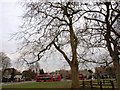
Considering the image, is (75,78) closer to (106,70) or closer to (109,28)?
(106,70)

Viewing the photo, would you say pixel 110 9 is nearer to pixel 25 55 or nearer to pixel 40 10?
pixel 40 10

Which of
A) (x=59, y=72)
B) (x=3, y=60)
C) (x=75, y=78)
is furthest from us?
(x=75, y=78)

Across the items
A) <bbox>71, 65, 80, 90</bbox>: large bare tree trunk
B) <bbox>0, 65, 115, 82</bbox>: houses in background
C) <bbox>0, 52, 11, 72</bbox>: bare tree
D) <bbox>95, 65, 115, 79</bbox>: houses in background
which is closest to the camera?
<bbox>0, 52, 11, 72</bbox>: bare tree

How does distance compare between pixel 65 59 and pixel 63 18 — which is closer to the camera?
pixel 63 18

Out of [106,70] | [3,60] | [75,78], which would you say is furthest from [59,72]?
[3,60]

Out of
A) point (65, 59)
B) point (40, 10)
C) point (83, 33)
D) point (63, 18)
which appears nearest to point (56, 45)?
point (65, 59)

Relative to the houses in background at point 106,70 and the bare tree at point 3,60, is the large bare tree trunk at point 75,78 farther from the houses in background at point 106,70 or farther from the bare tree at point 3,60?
the bare tree at point 3,60

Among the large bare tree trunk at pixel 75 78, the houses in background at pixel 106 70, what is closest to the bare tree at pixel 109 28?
the houses in background at pixel 106 70

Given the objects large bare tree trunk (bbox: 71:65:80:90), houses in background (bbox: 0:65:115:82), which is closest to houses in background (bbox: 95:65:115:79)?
houses in background (bbox: 0:65:115:82)

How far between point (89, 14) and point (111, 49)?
0.57 meters

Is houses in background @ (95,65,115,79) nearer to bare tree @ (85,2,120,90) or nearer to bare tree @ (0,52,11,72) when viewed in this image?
bare tree @ (85,2,120,90)

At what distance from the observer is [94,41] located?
122 inches

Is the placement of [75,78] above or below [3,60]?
below

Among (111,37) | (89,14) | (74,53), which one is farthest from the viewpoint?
(74,53)
